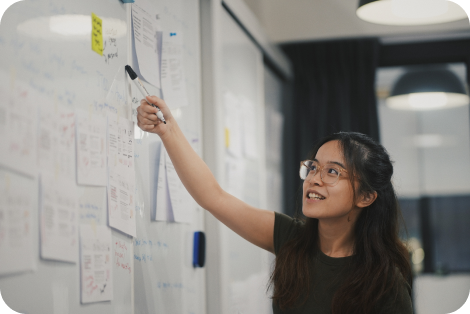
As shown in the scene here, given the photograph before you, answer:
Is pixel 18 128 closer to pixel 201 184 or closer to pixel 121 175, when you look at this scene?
pixel 121 175

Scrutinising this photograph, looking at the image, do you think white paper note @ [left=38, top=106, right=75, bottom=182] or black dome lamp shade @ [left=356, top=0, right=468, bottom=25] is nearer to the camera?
white paper note @ [left=38, top=106, right=75, bottom=182]

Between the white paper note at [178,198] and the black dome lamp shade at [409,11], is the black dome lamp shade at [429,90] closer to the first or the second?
the black dome lamp shade at [409,11]

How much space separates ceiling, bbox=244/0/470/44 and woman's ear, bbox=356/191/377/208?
1.60 metres

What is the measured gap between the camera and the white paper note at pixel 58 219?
90cm

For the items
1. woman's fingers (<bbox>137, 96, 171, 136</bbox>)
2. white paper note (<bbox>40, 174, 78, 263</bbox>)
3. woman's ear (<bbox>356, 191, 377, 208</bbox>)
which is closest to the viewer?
white paper note (<bbox>40, 174, 78, 263</bbox>)

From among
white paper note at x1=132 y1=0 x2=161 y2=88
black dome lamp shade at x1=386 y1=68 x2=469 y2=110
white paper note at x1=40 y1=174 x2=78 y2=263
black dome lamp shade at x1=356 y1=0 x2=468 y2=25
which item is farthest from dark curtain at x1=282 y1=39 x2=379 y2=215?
white paper note at x1=40 y1=174 x2=78 y2=263

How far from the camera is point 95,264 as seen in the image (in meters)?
1.06

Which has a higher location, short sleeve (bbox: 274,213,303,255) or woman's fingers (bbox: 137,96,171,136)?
woman's fingers (bbox: 137,96,171,136)

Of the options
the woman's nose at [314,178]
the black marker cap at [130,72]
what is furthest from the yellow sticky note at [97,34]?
the woman's nose at [314,178]

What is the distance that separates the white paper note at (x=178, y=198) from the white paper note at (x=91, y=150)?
412 millimetres

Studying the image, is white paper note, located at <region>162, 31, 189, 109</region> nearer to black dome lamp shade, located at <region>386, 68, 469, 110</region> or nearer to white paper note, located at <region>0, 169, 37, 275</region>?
white paper note, located at <region>0, 169, 37, 275</region>

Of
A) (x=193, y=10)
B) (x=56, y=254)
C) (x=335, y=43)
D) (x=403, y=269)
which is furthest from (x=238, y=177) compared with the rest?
(x=335, y=43)

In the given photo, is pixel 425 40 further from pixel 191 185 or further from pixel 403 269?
pixel 191 185

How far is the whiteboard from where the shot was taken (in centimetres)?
86
